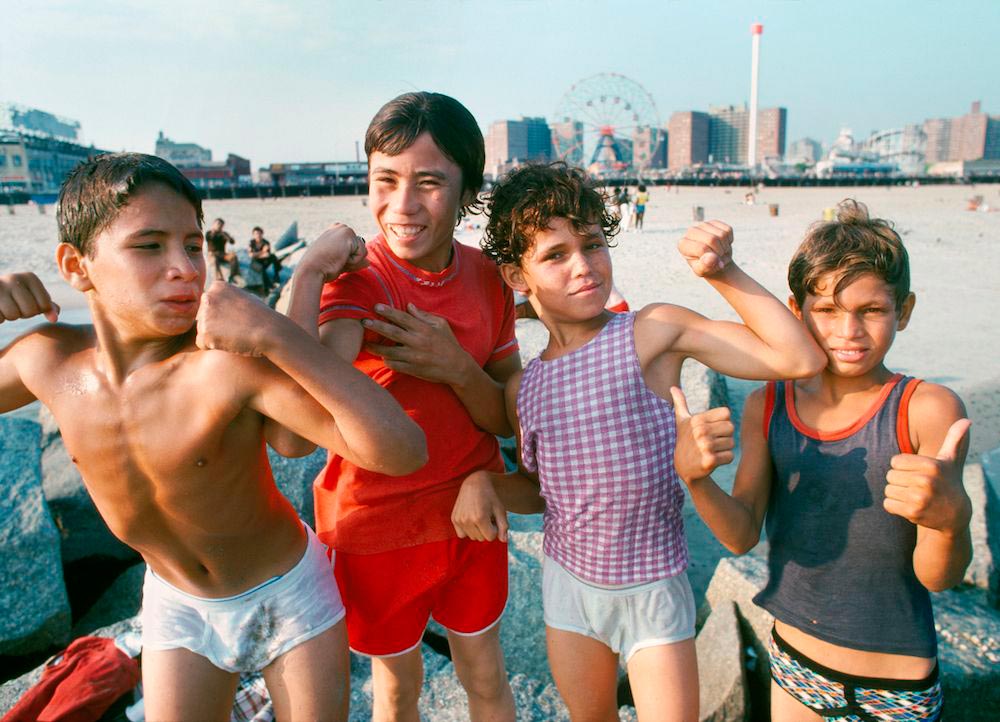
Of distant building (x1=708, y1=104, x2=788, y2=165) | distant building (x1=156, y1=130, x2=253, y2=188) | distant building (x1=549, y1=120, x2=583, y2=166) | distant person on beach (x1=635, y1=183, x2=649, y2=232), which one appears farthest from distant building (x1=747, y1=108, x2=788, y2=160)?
distant person on beach (x1=635, y1=183, x2=649, y2=232)

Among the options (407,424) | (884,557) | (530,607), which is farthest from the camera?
(530,607)

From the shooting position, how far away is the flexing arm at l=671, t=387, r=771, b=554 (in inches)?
58.6

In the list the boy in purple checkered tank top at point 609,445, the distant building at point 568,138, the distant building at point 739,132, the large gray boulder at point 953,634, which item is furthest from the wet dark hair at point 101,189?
the distant building at point 739,132

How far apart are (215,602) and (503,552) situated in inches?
33.0

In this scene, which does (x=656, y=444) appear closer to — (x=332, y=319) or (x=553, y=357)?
(x=553, y=357)

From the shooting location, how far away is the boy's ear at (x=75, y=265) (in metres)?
1.61

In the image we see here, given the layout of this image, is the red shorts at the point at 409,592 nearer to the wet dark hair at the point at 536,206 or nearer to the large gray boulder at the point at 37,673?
the wet dark hair at the point at 536,206

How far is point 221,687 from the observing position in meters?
1.72

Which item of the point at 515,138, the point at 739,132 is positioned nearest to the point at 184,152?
the point at 515,138

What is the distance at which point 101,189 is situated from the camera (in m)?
1.54

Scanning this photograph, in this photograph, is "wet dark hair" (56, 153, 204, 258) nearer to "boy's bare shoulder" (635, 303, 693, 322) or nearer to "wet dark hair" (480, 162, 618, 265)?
"wet dark hair" (480, 162, 618, 265)

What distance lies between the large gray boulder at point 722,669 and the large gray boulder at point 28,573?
9.39 feet

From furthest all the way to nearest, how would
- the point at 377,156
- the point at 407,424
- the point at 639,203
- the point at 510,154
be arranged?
the point at 510,154
the point at 639,203
the point at 377,156
the point at 407,424

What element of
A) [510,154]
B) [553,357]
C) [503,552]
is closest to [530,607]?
[503,552]
